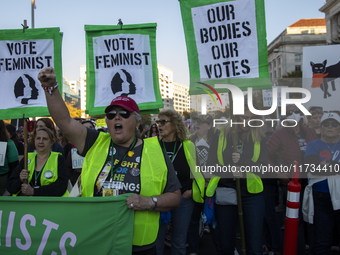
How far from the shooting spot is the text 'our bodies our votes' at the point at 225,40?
3242 mm

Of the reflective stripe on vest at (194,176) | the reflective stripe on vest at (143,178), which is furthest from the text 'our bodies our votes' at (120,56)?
the reflective stripe on vest at (143,178)

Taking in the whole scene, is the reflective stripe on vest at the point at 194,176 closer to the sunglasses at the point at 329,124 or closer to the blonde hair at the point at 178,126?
the blonde hair at the point at 178,126

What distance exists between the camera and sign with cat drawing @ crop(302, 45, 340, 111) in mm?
4230

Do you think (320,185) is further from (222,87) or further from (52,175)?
(52,175)

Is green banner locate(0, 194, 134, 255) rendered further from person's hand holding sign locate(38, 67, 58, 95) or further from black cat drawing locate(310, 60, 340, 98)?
black cat drawing locate(310, 60, 340, 98)

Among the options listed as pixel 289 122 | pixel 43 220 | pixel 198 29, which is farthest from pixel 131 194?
pixel 289 122

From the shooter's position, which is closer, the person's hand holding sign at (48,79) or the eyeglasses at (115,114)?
the person's hand holding sign at (48,79)

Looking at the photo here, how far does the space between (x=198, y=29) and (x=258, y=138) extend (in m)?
1.43

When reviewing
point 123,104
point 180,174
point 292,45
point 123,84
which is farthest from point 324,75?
point 292,45

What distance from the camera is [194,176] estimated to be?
359 cm

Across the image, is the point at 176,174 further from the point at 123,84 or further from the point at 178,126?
the point at 123,84

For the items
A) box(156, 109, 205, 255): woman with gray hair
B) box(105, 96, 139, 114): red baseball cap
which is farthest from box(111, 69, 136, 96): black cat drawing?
box(105, 96, 139, 114): red baseball cap

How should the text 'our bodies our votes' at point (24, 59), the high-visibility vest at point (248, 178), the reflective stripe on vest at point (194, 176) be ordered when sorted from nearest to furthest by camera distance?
the high-visibility vest at point (248, 178)
the reflective stripe on vest at point (194, 176)
the text 'our bodies our votes' at point (24, 59)

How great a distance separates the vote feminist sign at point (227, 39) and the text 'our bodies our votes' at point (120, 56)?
1.03 m
